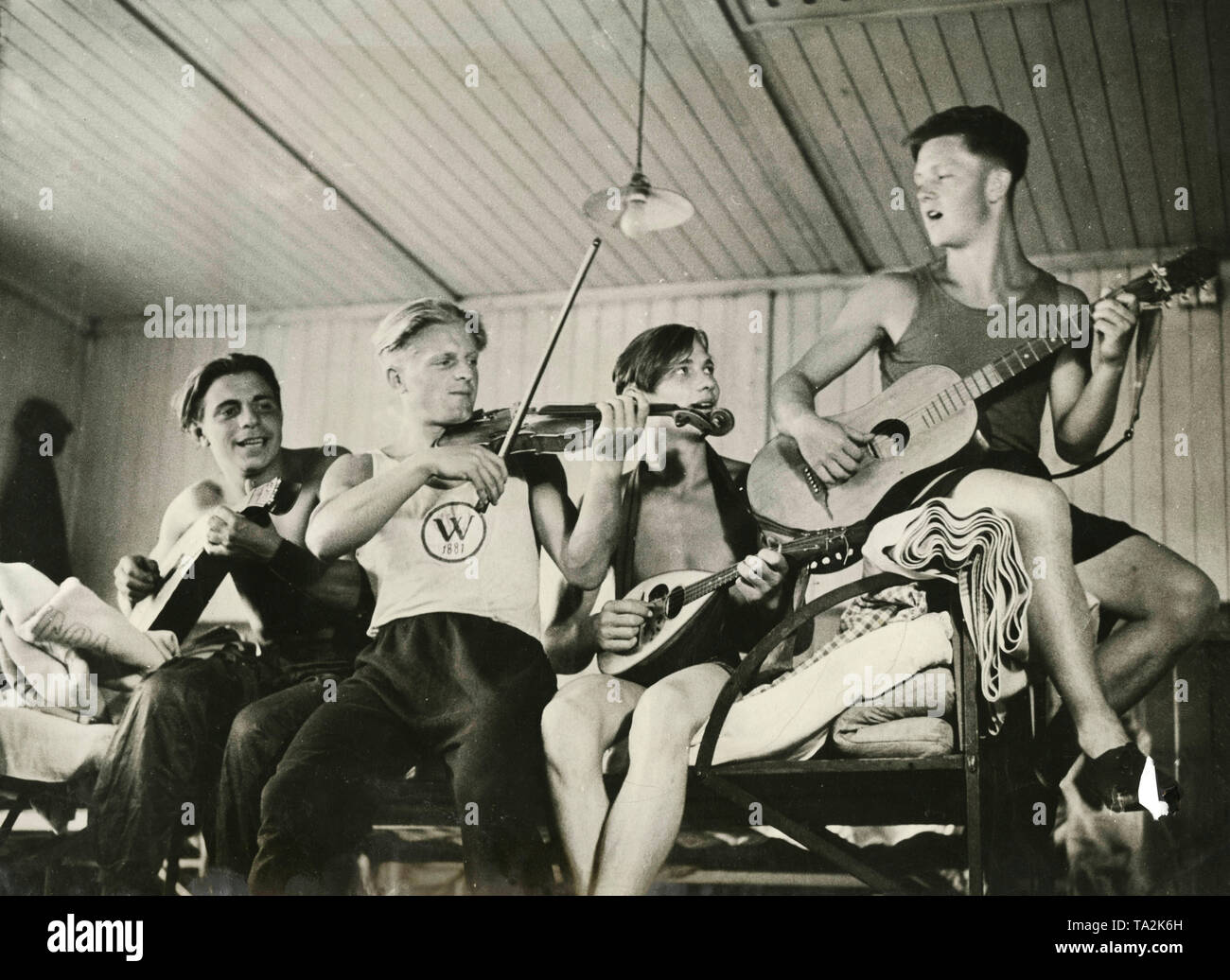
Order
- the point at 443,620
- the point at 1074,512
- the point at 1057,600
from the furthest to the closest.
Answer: the point at 443,620
the point at 1074,512
the point at 1057,600

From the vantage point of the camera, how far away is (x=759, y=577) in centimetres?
461

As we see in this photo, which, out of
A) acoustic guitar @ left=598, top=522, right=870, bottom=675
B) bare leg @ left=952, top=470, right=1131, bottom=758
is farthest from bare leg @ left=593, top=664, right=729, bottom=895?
bare leg @ left=952, top=470, right=1131, bottom=758

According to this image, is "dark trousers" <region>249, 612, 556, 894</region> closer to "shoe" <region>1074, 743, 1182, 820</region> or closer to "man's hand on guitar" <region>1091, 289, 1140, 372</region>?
"shoe" <region>1074, 743, 1182, 820</region>

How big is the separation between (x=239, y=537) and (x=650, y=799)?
160 cm

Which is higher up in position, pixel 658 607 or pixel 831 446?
pixel 831 446

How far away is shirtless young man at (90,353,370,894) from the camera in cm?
464

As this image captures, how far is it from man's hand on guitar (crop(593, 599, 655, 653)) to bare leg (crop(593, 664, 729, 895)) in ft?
0.77

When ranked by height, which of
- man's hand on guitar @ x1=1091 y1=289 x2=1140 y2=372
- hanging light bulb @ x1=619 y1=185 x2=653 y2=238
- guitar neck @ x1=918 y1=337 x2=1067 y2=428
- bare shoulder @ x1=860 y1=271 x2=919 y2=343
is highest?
hanging light bulb @ x1=619 y1=185 x2=653 y2=238

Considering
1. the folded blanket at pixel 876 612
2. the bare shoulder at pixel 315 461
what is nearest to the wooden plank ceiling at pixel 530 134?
Answer: the bare shoulder at pixel 315 461

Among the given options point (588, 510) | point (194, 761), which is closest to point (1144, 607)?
point (588, 510)

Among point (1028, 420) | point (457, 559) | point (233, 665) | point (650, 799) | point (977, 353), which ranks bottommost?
point (650, 799)

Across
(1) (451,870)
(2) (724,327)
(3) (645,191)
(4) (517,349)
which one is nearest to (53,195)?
(4) (517,349)

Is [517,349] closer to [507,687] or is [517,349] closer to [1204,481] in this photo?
[507,687]

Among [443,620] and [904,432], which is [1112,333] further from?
[443,620]
